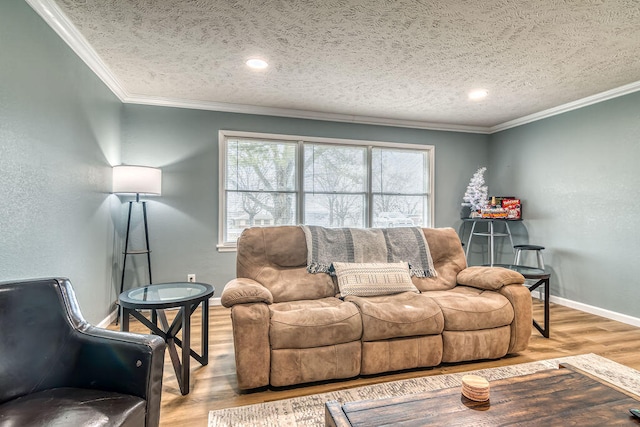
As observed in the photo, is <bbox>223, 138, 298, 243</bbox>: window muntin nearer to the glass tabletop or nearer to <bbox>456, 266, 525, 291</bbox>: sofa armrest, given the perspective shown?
the glass tabletop

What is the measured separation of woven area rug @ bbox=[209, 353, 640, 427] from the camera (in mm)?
1759

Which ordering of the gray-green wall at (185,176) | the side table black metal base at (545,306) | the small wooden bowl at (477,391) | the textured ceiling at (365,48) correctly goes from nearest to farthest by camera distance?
the small wooden bowl at (477,391), the textured ceiling at (365,48), the side table black metal base at (545,306), the gray-green wall at (185,176)

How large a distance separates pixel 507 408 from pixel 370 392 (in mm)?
939

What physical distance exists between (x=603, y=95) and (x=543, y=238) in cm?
175

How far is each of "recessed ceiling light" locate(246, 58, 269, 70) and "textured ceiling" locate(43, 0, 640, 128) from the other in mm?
61

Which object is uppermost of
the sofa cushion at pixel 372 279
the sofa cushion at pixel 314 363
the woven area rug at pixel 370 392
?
the sofa cushion at pixel 372 279

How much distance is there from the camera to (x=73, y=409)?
1124 millimetres

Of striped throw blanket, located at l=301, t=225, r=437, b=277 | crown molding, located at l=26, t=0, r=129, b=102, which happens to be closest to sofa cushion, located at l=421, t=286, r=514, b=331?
striped throw blanket, located at l=301, t=225, r=437, b=277

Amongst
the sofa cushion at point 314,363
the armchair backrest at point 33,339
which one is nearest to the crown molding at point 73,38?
the armchair backrest at point 33,339

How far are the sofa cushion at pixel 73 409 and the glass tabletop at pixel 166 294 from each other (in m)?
0.63

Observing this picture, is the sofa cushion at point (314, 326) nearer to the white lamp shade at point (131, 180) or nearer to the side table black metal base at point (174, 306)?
the side table black metal base at point (174, 306)

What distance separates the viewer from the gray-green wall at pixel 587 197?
3.38 meters

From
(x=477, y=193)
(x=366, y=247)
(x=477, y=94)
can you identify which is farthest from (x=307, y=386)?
(x=477, y=193)

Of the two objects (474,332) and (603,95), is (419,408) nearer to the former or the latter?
(474,332)
